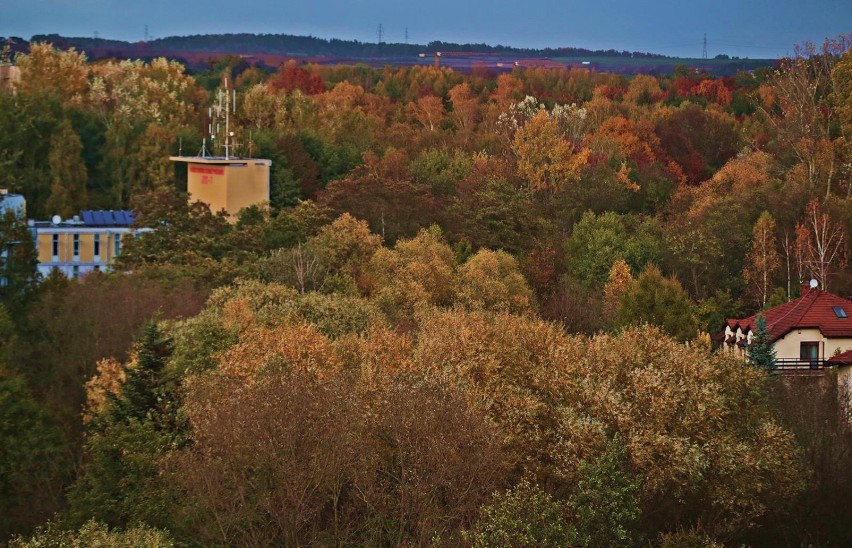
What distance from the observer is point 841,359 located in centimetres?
3403

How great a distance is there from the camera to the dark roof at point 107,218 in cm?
5669

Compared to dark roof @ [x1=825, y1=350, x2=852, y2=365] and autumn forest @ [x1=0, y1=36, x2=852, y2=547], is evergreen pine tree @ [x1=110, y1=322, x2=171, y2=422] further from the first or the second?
dark roof @ [x1=825, y1=350, x2=852, y2=365]

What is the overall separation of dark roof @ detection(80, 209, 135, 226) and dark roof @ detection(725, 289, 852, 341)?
25.9 m

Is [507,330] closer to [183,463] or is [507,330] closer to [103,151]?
[183,463]

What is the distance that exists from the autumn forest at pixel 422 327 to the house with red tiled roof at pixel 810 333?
104 inches

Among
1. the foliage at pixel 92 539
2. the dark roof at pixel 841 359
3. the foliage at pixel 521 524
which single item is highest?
the dark roof at pixel 841 359

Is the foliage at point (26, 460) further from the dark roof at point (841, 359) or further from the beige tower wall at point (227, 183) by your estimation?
the beige tower wall at point (227, 183)

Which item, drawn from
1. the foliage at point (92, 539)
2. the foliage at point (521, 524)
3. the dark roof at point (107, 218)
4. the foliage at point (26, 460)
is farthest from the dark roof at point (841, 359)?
the dark roof at point (107, 218)

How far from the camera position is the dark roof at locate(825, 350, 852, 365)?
1329 inches

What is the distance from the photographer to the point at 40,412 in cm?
3103

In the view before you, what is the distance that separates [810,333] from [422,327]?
8.65 meters

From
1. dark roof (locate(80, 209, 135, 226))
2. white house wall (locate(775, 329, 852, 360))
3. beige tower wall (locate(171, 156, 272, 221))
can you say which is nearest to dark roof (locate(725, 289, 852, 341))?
white house wall (locate(775, 329, 852, 360))

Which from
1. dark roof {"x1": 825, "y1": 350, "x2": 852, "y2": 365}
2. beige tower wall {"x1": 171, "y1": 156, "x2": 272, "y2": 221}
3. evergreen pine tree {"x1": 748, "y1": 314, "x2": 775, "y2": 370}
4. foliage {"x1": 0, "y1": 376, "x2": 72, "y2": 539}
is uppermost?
beige tower wall {"x1": 171, "y1": 156, "x2": 272, "y2": 221}

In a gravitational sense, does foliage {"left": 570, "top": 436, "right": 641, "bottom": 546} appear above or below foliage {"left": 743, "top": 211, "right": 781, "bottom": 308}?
below
